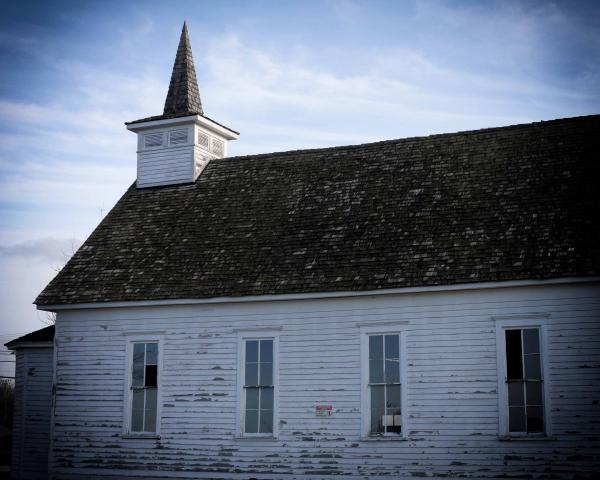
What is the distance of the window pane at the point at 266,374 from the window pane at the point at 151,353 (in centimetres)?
290

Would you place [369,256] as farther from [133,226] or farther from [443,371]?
Answer: [133,226]

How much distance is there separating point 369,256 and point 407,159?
4036 millimetres

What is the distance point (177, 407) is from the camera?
19.5 meters

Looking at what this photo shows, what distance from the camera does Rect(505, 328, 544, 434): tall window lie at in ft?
53.8

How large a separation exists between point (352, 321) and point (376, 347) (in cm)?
79

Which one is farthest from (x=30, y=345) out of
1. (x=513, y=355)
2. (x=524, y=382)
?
(x=524, y=382)

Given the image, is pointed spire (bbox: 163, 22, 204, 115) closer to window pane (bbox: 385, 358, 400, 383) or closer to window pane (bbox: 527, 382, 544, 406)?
window pane (bbox: 385, 358, 400, 383)

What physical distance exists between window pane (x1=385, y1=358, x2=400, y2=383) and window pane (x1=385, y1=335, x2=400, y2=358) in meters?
0.11

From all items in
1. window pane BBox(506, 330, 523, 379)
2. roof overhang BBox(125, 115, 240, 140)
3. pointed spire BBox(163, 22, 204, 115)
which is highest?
pointed spire BBox(163, 22, 204, 115)

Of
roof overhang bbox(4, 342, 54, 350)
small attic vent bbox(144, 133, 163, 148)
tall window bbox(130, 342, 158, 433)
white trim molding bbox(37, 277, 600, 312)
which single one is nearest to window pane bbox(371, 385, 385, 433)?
white trim molding bbox(37, 277, 600, 312)

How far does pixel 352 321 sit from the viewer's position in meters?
18.2

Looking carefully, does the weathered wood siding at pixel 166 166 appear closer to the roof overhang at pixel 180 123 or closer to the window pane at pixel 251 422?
the roof overhang at pixel 180 123

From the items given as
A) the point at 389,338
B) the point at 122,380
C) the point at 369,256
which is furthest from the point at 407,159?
the point at 122,380

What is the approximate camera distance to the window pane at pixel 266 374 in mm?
18797
